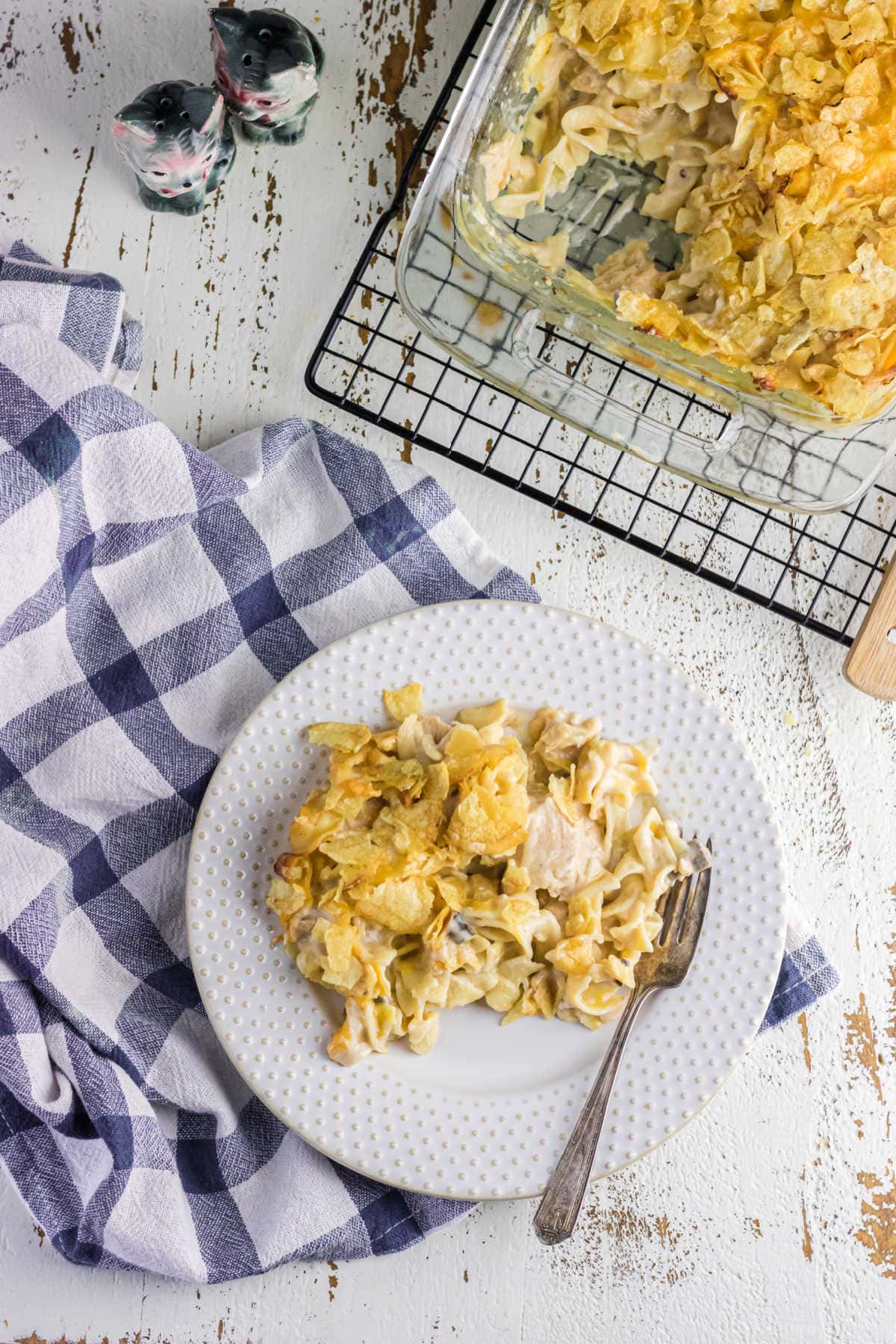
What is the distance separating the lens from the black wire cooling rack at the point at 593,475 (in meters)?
1.47

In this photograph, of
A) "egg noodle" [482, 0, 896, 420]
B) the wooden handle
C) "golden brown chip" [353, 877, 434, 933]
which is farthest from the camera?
the wooden handle

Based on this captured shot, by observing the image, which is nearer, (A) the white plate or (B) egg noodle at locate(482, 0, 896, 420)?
(B) egg noodle at locate(482, 0, 896, 420)

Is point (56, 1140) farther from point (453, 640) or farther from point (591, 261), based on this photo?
point (591, 261)

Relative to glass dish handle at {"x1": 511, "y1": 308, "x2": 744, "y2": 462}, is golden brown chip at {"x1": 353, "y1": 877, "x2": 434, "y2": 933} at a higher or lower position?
lower

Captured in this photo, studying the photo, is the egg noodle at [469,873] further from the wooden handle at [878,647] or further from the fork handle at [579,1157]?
the wooden handle at [878,647]

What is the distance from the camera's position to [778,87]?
1225 mm

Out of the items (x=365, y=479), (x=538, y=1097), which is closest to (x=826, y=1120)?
(x=538, y=1097)

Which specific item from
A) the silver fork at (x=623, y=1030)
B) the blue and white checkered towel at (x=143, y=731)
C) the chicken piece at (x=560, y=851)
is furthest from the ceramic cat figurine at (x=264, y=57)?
the silver fork at (x=623, y=1030)

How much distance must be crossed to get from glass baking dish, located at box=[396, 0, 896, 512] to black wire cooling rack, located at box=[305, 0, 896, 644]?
0.44ft

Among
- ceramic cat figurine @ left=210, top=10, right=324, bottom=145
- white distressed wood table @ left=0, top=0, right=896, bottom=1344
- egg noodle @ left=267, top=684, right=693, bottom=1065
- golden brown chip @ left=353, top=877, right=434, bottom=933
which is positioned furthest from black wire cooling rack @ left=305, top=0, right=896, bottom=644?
golden brown chip @ left=353, top=877, right=434, bottom=933

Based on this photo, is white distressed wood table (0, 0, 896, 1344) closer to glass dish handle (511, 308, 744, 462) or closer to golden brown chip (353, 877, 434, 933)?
glass dish handle (511, 308, 744, 462)

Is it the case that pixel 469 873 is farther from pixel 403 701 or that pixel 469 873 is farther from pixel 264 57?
pixel 264 57

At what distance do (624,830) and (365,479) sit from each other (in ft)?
1.83

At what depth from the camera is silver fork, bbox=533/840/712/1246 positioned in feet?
4.33
